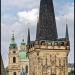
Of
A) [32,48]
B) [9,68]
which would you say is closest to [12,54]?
[9,68]

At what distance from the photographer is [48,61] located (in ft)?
216

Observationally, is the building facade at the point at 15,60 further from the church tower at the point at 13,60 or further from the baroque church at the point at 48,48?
the baroque church at the point at 48,48

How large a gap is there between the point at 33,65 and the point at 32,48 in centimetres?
249

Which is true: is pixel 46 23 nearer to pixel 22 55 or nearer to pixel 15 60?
pixel 15 60

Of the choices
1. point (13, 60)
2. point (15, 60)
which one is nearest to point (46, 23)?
point (13, 60)

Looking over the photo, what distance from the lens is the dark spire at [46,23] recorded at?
6762 cm

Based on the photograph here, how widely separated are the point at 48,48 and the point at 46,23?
359cm

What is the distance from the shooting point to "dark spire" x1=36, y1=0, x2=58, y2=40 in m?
67.6

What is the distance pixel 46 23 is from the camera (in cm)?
6812

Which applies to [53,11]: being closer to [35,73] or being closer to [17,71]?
[35,73]

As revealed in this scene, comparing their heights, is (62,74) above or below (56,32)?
below

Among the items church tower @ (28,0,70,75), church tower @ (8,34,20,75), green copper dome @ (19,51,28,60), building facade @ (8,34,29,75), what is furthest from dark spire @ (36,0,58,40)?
green copper dome @ (19,51,28,60)

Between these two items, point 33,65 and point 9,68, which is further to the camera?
point 9,68

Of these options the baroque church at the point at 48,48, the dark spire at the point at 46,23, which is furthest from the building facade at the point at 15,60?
the dark spire at the point at 46,23
